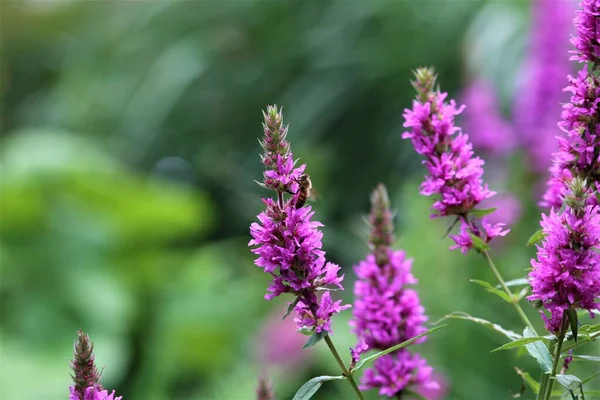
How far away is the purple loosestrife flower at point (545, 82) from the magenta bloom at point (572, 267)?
1.77 meters

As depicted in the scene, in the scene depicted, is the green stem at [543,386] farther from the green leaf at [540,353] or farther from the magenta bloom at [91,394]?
the magenta bloom at [91,394]

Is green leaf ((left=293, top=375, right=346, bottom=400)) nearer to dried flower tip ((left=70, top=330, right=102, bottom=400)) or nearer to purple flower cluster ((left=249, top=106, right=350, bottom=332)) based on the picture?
purple flower cluster ((left=249, top=106, right=350, bottom=332))

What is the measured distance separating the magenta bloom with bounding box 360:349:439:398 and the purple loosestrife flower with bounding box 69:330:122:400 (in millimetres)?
358

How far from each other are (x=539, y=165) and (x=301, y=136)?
2.76 meters

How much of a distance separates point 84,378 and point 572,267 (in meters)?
0.44

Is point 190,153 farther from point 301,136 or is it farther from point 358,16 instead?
point 358,16

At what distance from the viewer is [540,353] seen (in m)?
0.82

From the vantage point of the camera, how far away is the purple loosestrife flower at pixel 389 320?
3.26ft

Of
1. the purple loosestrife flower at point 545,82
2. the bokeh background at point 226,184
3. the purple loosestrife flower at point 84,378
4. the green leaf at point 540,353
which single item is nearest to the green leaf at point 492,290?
the green leaf at point 540,353

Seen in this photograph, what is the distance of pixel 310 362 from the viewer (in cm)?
342

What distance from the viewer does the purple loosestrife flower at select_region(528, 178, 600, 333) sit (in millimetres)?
773

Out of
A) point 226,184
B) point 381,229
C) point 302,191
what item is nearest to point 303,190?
point 302,191

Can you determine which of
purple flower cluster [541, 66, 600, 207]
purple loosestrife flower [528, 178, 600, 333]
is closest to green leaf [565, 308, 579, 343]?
purple loosestrife flower [528, 178, 600, 333]

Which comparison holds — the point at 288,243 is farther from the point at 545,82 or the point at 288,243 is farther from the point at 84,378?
the point at 545,82
